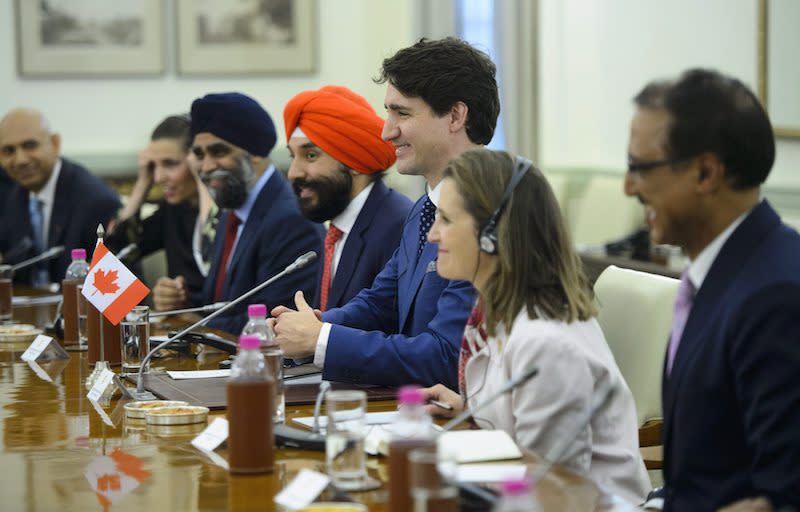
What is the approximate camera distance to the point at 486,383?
226 cm

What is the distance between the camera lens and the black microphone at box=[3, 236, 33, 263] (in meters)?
5.67

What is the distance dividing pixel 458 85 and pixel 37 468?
1.51 m

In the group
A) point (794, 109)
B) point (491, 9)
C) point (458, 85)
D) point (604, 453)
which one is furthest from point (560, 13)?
point (604, 453)

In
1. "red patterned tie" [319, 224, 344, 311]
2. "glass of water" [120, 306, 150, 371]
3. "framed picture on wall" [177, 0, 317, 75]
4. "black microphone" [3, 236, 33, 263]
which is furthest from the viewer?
"framed picture on wall" [177, 0, 317, 75]

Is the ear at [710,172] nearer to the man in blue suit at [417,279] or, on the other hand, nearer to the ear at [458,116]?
the man in blue suit at [417,279]

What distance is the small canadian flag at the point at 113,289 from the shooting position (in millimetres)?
2801

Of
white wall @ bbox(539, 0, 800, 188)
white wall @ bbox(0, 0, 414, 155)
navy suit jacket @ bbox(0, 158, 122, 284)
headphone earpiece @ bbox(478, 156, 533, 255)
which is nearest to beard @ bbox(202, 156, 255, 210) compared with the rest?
navy suit jacket @ bbox(0, 158, 122, 284)

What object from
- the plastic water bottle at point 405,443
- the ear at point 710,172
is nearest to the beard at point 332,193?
the ear at point 710,172

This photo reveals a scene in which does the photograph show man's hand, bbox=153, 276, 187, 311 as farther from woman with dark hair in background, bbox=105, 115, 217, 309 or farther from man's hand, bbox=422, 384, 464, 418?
man's hand, bbox=422, 384, 464, 418

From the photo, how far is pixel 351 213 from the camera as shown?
3641 mm

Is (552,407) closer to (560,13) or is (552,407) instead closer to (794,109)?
(794,109)

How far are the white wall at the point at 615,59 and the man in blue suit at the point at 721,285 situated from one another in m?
3.67

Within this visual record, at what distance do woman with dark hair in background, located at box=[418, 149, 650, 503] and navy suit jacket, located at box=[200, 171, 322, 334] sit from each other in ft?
5.39

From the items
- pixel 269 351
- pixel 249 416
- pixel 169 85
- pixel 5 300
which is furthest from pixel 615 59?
pixel 249 416
